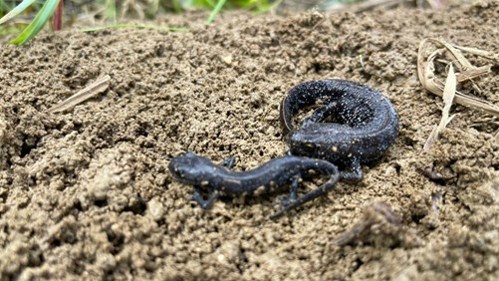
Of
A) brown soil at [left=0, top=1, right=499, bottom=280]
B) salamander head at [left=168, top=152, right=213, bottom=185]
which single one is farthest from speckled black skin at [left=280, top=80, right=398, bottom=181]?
salamander head at [left=168, top=152, right=213, bottom=185]

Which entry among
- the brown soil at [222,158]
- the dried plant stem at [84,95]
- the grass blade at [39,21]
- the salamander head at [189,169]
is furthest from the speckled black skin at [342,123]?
the grass blade at [39,21]

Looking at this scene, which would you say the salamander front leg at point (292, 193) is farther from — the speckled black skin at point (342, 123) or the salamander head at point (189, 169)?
the salamander head at point (189, 169)

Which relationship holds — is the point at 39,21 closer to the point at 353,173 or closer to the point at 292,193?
the point at 292,193

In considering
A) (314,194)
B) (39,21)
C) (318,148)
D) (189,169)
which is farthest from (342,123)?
(39,21)

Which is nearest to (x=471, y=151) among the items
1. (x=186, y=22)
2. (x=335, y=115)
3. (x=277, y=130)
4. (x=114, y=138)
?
(x=335, y=115)

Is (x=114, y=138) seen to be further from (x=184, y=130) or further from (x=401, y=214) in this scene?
(x=401, y=214)

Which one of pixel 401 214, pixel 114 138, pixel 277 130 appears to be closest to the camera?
pixel 401 214

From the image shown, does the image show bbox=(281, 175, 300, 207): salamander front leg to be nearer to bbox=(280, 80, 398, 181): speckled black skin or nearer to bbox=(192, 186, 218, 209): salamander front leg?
bbox=(280, 80, 398, 181): speckled black skin
